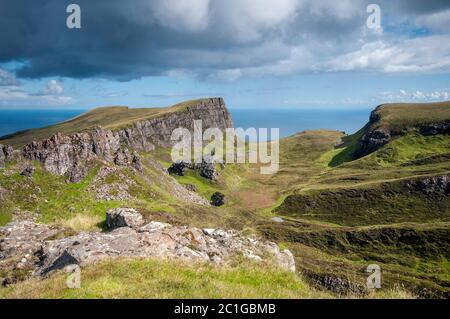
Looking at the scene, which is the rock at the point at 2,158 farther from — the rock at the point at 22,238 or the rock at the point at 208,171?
the rock at the point at 208,171

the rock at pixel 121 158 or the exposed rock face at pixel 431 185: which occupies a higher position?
the rock at pixel 121 158

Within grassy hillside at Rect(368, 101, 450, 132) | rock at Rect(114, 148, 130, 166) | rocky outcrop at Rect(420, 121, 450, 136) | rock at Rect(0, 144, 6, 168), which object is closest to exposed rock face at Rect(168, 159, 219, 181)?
rock at Rect(114, 148, 130, 166)

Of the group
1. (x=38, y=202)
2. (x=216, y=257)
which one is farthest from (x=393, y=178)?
(x=216, y=257)

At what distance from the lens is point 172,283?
14102mm

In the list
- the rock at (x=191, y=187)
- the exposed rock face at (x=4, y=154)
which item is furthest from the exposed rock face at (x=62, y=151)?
the rock at (x=191, y=187)

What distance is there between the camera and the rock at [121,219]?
4159cm

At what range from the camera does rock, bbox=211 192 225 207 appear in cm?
10306

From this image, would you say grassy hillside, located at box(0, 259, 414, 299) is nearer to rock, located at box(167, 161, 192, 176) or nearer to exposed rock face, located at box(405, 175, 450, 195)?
rock, located at box(167, 161, 192, 176)

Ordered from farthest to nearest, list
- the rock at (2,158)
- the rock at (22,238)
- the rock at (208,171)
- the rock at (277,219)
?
the rock at (208,171) → the rock at (277,219) → the rock at (2,158) → the rock at (22,238)

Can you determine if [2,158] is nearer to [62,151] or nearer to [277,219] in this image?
[62,151]

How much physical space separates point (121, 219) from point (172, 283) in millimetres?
30180

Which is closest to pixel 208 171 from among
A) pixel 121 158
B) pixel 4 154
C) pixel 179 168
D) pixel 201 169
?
pixel 201 169

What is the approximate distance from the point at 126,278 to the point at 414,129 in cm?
18647

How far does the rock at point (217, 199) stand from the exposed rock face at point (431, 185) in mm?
52884
